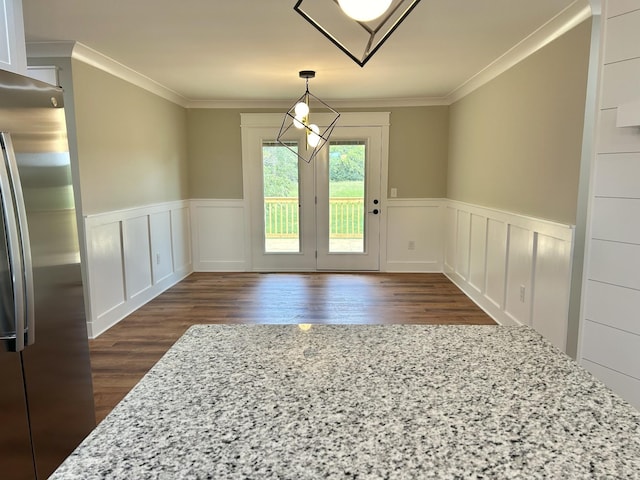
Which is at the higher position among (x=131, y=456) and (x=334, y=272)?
(x=131, y=456)

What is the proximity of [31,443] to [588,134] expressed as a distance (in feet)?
10.5

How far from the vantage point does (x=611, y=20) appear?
75.6 inches

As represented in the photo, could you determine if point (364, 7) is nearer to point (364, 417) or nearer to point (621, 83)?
point (364, 417)

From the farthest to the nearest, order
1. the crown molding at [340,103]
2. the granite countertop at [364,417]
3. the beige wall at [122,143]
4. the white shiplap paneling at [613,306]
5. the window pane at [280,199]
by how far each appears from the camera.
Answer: the window pane at [280,199]
the crown molding at [340,103]
the beige wall at [122,143]
the white shiplap paneling at [613,306]
the granite countertop at [364,417]

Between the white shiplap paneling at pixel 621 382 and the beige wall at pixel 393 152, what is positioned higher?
the beige wall at pixel 393 152

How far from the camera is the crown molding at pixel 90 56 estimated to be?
315 cm

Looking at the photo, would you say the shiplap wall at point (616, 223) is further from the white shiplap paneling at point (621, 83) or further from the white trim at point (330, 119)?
the white trim at point (330, 119)

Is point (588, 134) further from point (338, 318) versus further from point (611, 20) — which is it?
point (338, 318)

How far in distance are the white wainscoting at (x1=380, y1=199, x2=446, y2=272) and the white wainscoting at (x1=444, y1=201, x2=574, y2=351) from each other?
0.55 metres

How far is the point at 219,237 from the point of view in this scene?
5.86 meters

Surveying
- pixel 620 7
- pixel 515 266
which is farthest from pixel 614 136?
pixel 515 266

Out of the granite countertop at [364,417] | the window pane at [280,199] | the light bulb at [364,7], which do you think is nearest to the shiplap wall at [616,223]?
the granite countertop at [364,417]

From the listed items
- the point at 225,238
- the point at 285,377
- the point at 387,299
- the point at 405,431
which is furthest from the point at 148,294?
the point at 405,431

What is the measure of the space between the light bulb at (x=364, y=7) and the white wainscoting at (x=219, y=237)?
5046 mm
